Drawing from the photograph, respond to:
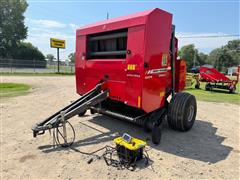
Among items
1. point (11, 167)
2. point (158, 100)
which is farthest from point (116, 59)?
point (11, 167)

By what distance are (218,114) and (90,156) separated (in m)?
5.24

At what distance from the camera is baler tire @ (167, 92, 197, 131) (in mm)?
4668

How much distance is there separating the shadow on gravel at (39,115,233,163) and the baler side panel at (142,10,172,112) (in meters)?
0.79

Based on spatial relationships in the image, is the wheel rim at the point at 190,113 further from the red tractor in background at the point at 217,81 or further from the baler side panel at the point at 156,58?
the red tractor in background at the point at 217,81

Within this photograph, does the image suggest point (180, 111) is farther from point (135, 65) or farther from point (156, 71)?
point (135, 65)

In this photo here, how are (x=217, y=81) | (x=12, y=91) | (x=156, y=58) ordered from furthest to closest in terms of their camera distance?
(x=217, y=81) < (x=12, y=91) < (x=156, y=58)

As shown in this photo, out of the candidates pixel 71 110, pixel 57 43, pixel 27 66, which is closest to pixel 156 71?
pixel 71 110

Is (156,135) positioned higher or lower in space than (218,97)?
higher

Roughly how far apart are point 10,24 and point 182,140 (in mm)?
54085

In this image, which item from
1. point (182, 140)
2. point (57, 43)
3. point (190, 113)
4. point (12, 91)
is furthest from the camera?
point (57, 43)

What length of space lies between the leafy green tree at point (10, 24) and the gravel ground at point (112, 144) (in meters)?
49.1

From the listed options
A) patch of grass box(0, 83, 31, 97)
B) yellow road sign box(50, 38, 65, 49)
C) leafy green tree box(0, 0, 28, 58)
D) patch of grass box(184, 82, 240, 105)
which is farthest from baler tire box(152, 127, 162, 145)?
leafy green tree box(0, 0, 28, 58)

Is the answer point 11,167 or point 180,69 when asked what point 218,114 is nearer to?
point 180,69

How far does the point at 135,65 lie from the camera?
3.93 metres
